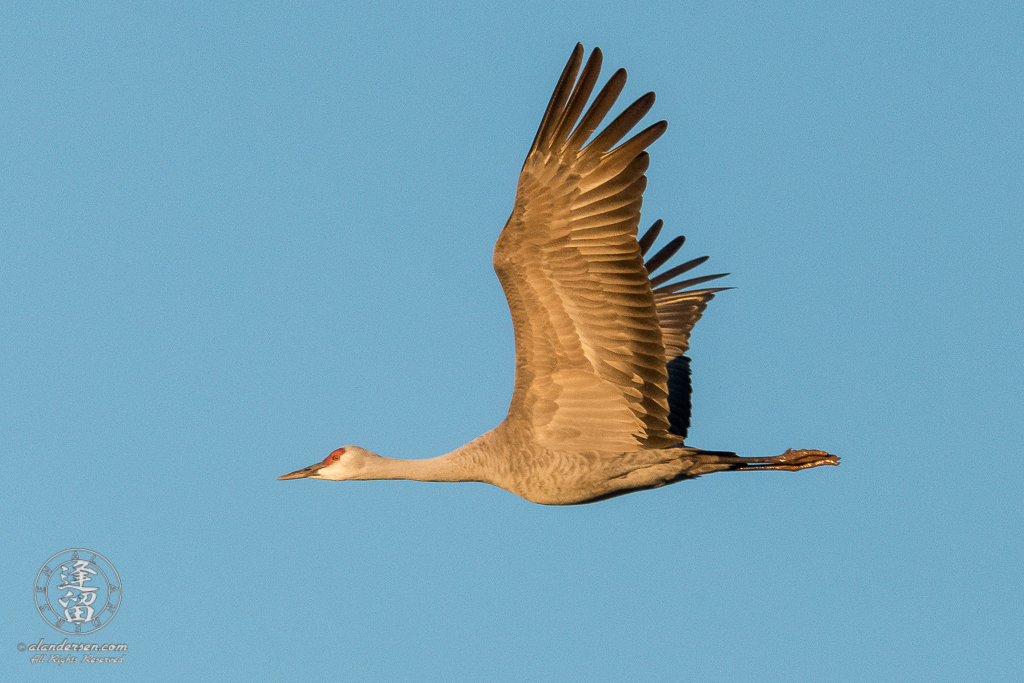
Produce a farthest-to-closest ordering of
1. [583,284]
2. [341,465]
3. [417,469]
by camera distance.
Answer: [341,465] → [417,469] → [583,284]

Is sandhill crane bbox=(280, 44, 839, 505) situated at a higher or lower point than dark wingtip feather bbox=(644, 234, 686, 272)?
lower

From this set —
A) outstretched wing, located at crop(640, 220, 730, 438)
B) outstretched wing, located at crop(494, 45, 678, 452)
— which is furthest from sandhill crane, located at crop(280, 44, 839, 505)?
outstretched wing, located at crop(640, 220, 730, 438)

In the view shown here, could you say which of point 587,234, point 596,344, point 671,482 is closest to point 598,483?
point 671,482

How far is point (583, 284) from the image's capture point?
9.50 m

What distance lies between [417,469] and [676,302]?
421cm

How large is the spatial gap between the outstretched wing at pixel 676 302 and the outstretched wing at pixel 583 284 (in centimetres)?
231

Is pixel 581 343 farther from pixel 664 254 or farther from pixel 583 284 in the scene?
pixel 664 254

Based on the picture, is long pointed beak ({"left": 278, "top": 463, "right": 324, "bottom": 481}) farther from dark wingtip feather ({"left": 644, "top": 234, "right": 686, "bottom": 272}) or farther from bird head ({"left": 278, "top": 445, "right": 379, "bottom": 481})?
dark wingtip feather ({"left": 644, "top": 234, "right": 686, "bottom": 272})

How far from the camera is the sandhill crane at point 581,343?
9086mm

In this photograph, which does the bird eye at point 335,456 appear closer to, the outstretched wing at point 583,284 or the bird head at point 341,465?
the bird head at point 341,465

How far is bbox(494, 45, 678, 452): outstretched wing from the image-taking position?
9039mm

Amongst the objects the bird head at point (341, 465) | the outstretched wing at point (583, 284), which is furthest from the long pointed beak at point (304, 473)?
the outstretched wing at point (583, 284)

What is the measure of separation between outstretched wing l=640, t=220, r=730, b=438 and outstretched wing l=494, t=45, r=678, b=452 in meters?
2.31

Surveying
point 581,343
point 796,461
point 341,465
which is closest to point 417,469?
point 341,465
